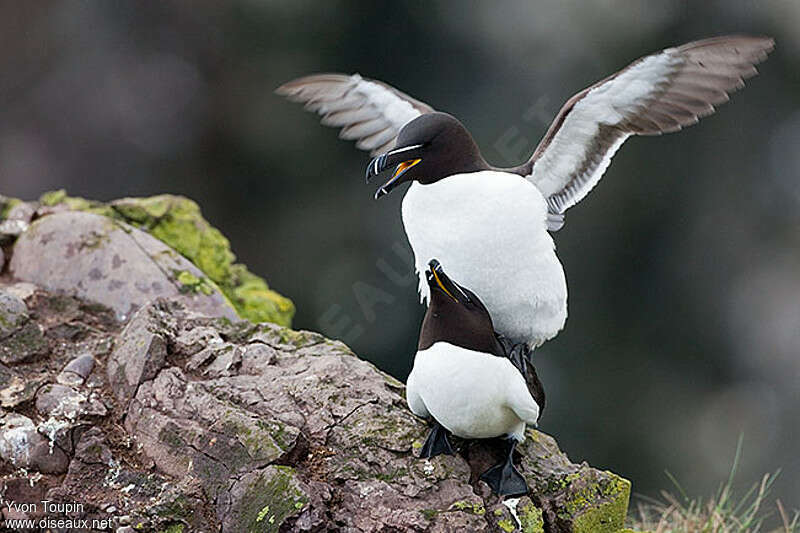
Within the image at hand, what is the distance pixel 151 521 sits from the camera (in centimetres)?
279

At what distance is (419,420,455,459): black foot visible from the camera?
3047 mm

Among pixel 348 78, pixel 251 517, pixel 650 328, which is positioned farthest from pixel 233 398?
pixel 650 328

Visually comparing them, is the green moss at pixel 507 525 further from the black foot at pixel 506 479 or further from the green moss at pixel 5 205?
the green moss at pixel 5 205

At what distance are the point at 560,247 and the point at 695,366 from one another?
164 centimetres

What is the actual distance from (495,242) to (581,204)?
194 inches

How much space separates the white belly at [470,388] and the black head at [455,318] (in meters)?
0.03

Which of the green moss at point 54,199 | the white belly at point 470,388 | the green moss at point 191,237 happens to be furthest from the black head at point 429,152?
the green moss at point 54,199

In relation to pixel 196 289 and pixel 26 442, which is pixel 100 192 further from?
pixel 26 442

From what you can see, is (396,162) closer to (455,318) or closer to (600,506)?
(455,318)

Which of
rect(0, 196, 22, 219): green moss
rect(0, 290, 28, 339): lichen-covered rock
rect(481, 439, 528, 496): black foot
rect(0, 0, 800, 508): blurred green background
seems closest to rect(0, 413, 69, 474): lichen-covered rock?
rect(0, 290, 28, 339): lichen-covered rock

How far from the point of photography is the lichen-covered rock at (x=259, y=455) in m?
2.84

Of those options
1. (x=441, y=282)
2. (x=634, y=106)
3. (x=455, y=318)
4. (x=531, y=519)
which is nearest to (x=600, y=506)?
(x=531, y=519)

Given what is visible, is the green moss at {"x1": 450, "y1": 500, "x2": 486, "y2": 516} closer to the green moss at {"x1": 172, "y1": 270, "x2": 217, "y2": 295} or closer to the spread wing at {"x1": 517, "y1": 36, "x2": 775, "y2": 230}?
the spread wing at {"x1": 517, "y1": 36, "x2": 775, "y2": 230}

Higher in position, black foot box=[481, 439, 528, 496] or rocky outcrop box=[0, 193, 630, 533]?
rocky outcrop box=[0, 193, 630, 533]
